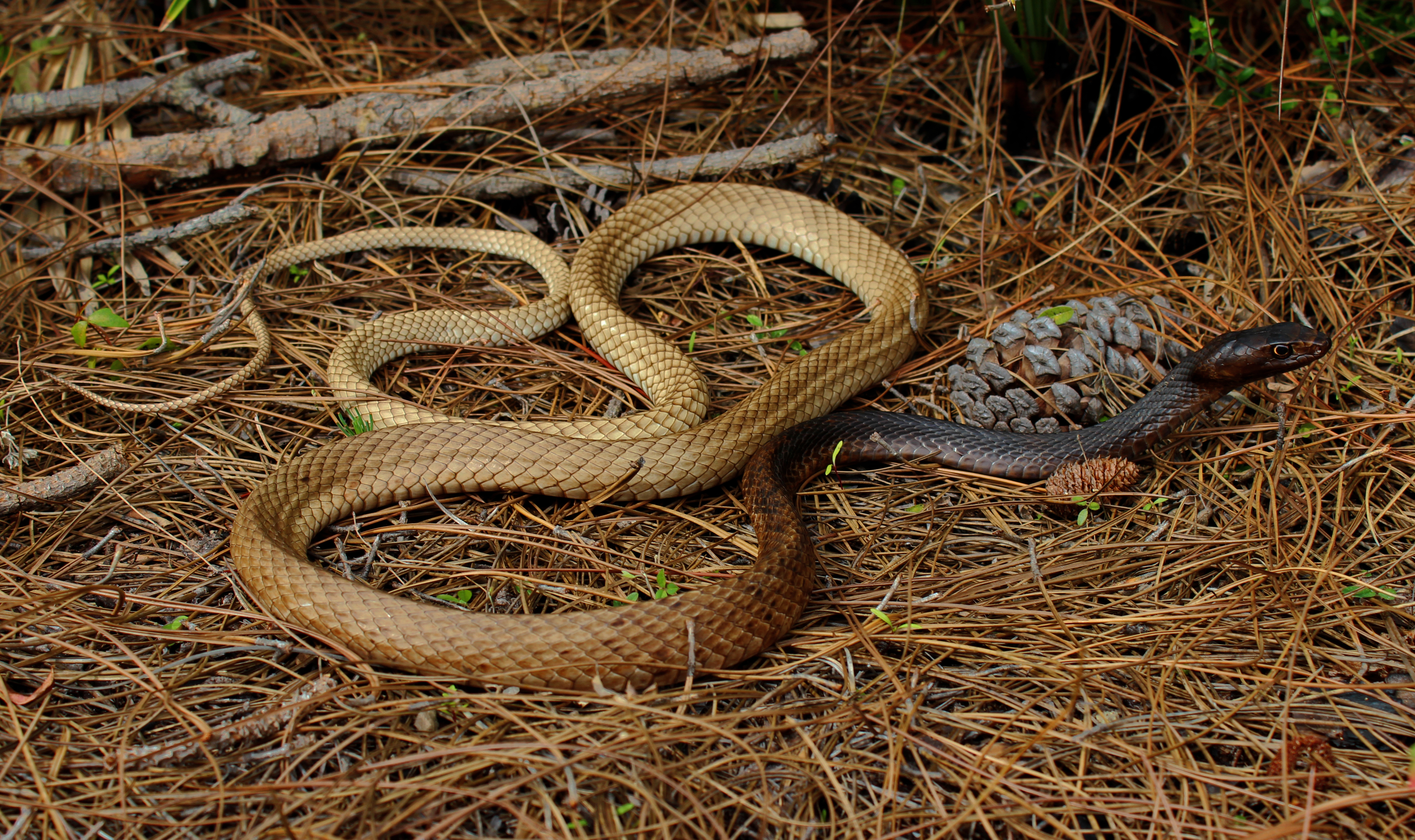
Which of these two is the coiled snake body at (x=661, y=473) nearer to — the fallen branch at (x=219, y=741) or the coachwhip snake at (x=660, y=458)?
the coachwhip snake at (x=660, y=458)

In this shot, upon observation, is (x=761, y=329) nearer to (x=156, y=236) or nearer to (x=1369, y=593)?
(x=1369, y=593)

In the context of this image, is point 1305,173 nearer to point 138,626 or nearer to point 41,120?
point 138,626

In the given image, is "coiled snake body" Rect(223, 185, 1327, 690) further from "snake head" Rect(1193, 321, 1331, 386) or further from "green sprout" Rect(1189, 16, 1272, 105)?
"green sprout" Rect(1189, 16, 1272, 105)

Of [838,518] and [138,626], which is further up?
[138,626]

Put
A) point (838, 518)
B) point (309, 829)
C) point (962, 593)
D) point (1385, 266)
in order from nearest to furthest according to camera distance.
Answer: point (309, 829) → point (962, 593) → point (838, 518) → point (1385, 266)

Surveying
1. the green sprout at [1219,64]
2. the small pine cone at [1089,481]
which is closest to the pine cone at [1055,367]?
the small pine cone at [1089,481]

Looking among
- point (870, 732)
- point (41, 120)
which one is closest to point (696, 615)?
point (870, 732)
